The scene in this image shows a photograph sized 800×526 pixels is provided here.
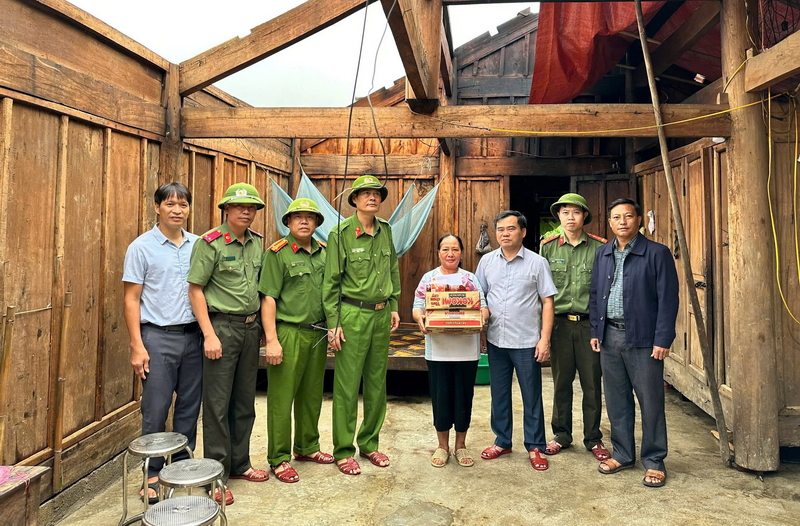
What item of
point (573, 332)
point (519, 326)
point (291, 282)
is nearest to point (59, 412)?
point (291, 282)

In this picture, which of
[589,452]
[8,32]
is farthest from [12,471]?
[589,452]

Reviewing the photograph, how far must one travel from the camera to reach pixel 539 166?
5367 mm

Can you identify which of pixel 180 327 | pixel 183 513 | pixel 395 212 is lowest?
pixel 183 513

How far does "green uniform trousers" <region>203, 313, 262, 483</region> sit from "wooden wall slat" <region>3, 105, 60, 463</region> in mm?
673

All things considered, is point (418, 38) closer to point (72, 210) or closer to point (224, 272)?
point (224, 272)

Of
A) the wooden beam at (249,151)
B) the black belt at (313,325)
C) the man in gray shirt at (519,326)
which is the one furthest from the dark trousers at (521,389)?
the wooden beam at (249,151)

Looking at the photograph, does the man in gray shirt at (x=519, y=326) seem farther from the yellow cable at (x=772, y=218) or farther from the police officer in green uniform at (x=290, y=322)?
the yellow cable at (x=772, y=218)

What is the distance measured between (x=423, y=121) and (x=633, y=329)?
1670 mm

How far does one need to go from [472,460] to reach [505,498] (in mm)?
374

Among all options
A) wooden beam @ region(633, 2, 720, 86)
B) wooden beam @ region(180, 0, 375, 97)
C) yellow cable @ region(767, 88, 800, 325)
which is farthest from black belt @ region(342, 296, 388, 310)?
wooden beam @ region(633, 2, 720, 86)

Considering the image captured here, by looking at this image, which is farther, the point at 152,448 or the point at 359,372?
the point at 359,372

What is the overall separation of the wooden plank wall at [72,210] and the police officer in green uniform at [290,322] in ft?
2.78

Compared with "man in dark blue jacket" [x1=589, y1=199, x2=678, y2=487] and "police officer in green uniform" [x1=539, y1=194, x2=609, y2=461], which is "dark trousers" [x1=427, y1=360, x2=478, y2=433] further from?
"man in dark blue jacket" [x1=589, y1=199, x2=678, y2=487]

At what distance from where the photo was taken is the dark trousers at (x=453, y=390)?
2584mm
